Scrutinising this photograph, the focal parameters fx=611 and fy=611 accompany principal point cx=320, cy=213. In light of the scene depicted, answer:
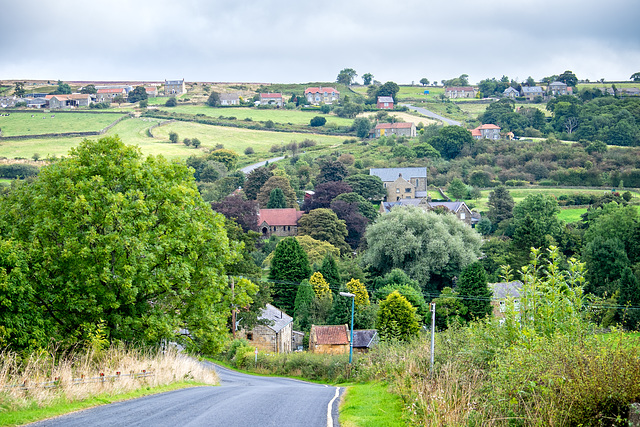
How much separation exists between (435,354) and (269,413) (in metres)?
4.01

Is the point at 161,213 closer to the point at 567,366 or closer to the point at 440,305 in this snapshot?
the point at 567,366

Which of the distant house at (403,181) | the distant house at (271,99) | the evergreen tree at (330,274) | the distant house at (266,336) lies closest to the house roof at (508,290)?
the evergreen tree at (330,274)

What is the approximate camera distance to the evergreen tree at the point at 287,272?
56.9m

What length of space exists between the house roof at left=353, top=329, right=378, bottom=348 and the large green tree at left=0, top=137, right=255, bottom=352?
57.0 ft

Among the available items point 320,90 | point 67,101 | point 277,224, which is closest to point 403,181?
point 277,224

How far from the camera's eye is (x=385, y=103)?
175500 millimetres

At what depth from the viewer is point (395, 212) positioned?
218 ft

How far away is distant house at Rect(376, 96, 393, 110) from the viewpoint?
17462 centimetres

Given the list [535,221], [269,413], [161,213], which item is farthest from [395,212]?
Answer: [269,413]

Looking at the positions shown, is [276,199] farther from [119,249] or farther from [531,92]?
[531,92]

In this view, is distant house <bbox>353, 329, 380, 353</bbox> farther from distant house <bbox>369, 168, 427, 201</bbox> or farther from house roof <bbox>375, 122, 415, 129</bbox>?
house roof <bbox>375, 122, 415, 129</bbox>

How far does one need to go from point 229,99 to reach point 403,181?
8998cm

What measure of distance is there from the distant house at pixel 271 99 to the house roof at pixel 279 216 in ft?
307

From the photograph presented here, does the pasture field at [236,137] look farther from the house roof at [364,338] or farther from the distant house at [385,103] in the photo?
the house roof at [364,338]
